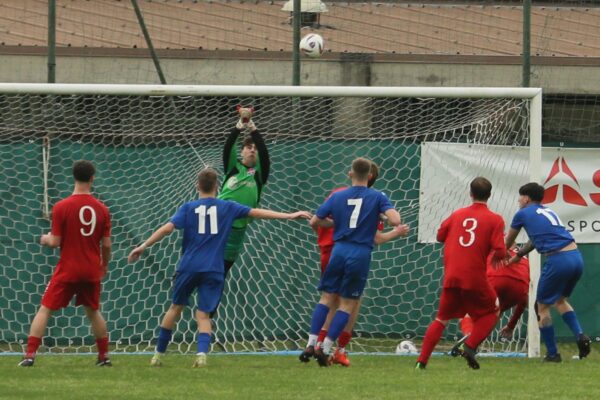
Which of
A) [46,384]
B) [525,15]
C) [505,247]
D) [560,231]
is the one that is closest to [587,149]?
[525,15]

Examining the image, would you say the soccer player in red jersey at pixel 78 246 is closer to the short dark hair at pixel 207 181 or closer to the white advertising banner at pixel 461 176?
the short dark hair at pixel 207 181

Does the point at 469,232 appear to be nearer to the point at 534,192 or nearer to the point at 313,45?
the point at 534,192

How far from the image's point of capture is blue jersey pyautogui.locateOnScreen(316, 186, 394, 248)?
35.9 ft

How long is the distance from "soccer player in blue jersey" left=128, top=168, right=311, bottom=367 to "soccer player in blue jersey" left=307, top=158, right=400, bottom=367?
35 cm

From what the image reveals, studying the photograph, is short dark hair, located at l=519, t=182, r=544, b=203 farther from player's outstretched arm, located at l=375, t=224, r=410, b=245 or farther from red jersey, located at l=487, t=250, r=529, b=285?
player's outstretched arm, located at l=375, t=224, r=410, b=245

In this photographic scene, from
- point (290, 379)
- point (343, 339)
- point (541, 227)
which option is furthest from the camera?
point (541, 227)

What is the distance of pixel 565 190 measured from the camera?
1417cm

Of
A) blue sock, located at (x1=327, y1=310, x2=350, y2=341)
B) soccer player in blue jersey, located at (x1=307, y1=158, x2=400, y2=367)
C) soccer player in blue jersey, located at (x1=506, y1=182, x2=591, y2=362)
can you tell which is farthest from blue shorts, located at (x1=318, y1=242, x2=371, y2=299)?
soccer player in blue jersey, located at (x1=506, y1=182, x2=591, y2=362)

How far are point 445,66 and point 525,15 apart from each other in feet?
8.30

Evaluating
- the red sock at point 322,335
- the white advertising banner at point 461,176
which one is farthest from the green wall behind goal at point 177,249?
the red sock at point 322,335

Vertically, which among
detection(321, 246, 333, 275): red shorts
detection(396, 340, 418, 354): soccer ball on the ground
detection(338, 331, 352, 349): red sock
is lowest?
detection(396, 340, 418, 354): soccer ball on the ground

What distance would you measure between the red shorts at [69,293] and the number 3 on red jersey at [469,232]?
297 cm

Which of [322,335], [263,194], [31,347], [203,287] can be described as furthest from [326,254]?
[31,347]

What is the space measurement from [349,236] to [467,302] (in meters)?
1.09
